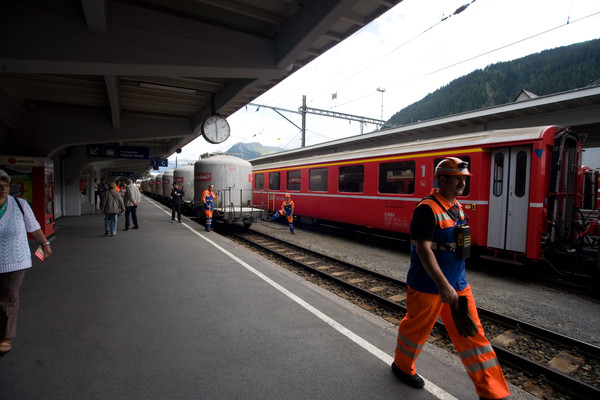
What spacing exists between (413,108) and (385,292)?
94127mm

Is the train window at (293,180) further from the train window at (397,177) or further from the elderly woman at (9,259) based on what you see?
the elderly woman at (9,259)

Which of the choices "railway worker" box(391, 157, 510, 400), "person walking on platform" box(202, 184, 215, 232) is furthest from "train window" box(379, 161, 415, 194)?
"railway worker" box(391, 157, 510, 400)

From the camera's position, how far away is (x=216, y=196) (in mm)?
12008

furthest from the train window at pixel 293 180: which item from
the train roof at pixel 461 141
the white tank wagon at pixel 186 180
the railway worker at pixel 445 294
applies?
the railway worker at pixel 445 294

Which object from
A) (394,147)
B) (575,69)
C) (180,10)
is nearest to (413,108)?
(575,69)

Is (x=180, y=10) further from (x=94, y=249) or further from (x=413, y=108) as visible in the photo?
(x=413, y=108)

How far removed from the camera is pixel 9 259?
304 cm

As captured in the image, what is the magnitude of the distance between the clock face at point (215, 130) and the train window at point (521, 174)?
679cm

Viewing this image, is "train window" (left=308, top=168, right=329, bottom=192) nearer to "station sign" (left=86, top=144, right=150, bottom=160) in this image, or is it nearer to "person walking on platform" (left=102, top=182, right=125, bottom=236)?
"person walking on platform" (left=102, top=182, right=125, bottom=236)

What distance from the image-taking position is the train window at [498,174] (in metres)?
6.86

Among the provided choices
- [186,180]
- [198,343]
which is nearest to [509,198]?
[198,343]

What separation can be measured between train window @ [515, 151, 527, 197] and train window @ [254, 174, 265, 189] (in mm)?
12255

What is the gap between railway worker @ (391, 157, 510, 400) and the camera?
2.38 meters

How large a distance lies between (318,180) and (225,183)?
3647 mm
